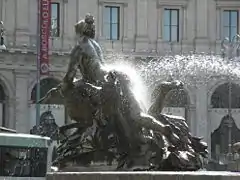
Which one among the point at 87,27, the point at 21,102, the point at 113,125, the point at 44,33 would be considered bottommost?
the point at 113,125

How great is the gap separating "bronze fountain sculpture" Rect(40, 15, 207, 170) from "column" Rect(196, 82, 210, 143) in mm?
36936

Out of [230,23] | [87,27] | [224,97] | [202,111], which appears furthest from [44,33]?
[87,27]

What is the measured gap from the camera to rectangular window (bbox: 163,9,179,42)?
51.6m

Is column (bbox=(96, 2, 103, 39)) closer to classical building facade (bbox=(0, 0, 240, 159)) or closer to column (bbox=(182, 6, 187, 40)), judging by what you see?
classical building facade (bbox=(0, 0, 240, 159))

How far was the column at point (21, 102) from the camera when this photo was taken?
47906mm

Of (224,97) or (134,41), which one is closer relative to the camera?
(134,41)

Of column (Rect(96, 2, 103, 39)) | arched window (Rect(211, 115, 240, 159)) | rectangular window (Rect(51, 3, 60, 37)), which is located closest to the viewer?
rectangular window (Rect(51, 3, 60, 37))

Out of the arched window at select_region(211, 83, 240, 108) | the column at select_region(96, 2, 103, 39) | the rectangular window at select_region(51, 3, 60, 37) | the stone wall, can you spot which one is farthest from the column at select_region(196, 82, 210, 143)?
the stone wall

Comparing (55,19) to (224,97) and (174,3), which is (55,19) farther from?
(224,97)

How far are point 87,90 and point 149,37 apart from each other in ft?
127

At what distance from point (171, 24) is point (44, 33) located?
34.1 feet

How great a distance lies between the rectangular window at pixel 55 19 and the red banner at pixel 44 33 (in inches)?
134

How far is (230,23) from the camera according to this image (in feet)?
171

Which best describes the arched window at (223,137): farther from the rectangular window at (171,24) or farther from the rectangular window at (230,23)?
the rectangular window at (171,24)
